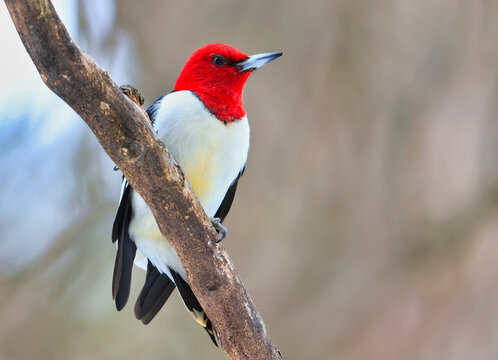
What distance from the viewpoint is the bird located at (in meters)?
2.21

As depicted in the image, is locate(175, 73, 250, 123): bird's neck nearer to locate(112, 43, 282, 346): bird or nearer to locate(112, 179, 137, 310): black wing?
locate(112, 43, 282, 346): bird

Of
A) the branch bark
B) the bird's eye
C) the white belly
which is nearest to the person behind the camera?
the branch bark

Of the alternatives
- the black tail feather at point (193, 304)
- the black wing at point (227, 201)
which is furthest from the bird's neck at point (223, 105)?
the black tail feather at point (193, 304)

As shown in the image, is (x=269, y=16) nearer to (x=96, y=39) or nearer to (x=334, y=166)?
(x=334, y=166)

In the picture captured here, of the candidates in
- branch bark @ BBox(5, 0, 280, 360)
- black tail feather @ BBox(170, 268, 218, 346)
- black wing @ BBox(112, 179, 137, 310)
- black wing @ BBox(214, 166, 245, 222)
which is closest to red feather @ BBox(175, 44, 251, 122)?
black wing @ BBox(214, 166, 245, 222)

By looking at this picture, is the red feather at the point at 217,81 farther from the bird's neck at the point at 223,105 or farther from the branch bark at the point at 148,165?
the branch bark at the point at 148,165

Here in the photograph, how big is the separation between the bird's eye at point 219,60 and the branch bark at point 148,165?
978 millimetres

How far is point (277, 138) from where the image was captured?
11.2ft

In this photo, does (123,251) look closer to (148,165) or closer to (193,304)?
(193,304)

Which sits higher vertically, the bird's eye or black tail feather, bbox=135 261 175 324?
the bird's eye

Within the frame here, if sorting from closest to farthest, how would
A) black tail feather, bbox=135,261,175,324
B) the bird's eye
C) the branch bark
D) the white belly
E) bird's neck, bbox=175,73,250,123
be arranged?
the branch bark
the white belly
bird's neck, bbox=175,73,250,123
black tail feather, bbox=135,261,175,324
the bird's eye

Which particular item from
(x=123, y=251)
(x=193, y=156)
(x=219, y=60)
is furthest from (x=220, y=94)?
(x=123, y=251)

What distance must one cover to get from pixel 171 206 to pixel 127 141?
0.91 feet

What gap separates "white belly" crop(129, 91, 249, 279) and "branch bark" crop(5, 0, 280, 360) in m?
0.42
